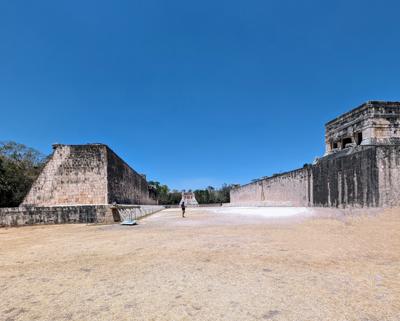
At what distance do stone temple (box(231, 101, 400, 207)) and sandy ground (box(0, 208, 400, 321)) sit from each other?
4.85 metres

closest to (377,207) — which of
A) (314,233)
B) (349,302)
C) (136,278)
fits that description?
(314,233)

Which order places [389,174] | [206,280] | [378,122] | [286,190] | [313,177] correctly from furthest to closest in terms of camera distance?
[286,190]
[313,177]
[378,122]
[389,174]
[206,280]

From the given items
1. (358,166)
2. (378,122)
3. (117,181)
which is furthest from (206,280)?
(117,181)

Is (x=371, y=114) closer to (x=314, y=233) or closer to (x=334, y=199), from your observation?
(x=334, y=199)

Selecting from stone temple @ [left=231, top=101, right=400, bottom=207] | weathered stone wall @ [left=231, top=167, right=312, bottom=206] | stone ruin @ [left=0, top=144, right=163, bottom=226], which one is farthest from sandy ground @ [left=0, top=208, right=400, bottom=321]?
weathered stone wall @ [left=231, top=167, right=312, bottom=206]

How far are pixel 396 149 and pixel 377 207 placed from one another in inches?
91.6

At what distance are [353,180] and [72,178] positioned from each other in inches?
531

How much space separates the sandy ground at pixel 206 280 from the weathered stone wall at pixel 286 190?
1121 centimetres

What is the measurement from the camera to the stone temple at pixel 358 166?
9875 millimetres

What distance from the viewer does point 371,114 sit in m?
12.6

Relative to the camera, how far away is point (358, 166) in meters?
10.9

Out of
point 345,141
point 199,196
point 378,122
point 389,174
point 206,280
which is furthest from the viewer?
point 199,196

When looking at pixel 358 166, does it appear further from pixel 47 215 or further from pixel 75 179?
pixel 75 179

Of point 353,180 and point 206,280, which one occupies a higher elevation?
point 353,180
